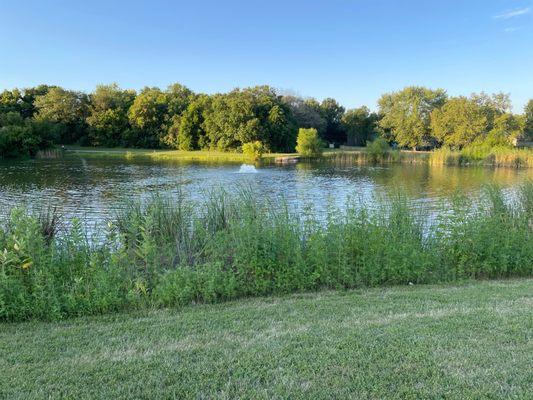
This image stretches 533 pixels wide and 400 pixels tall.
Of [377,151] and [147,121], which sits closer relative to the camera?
[377,151]

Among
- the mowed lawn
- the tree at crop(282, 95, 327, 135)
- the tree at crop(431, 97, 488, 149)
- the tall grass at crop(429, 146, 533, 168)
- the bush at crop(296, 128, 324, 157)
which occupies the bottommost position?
the mowed lawn

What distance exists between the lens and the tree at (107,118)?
56.3 metres

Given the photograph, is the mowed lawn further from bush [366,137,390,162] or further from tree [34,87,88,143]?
tree [34,87,88,143]

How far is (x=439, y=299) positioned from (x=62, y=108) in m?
60.1

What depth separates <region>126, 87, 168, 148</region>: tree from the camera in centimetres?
5739

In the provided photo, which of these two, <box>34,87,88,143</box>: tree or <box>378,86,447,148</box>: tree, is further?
<box>378,86,447,148</box>: tree

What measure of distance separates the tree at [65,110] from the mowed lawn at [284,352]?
55592 millimetres

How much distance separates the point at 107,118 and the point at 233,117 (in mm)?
18112

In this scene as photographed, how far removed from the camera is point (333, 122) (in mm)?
69750

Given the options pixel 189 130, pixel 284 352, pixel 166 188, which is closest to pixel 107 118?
pixel 189 130

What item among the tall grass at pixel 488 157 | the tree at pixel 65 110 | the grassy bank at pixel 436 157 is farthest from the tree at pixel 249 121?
the tall grass at pixel 488 157

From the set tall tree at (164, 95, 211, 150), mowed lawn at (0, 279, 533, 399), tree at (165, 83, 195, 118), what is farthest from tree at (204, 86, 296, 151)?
mowed lawn at (0, 279, 533, 399)

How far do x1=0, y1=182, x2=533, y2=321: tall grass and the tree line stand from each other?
4509cm

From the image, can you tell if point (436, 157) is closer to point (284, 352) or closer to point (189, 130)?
point (189, 130)
